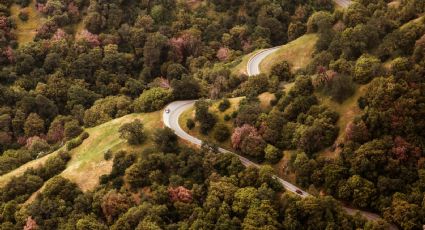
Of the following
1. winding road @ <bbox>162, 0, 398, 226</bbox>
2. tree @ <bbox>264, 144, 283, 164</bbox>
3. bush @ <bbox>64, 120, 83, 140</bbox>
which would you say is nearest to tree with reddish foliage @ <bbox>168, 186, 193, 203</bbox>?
winding road @ <bbox>162, 0, 398, 226</bbox>

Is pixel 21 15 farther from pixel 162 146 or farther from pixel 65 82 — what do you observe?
pixel 162 146

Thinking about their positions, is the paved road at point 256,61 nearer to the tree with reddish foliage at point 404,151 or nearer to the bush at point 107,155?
the bush at point 107,155

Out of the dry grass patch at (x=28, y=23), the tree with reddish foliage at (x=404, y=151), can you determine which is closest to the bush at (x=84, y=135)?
the dry grass patch at (x=28, y=23)

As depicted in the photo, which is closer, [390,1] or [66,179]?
[66,179]

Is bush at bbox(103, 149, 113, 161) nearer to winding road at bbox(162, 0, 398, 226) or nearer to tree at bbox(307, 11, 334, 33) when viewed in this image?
winding road at bbox(162, 0, 398, 226)

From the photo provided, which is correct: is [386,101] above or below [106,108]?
above

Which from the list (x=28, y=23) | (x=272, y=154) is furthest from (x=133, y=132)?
(x=28, y=23)

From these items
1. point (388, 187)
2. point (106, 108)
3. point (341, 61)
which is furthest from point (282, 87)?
point (106, 108)
